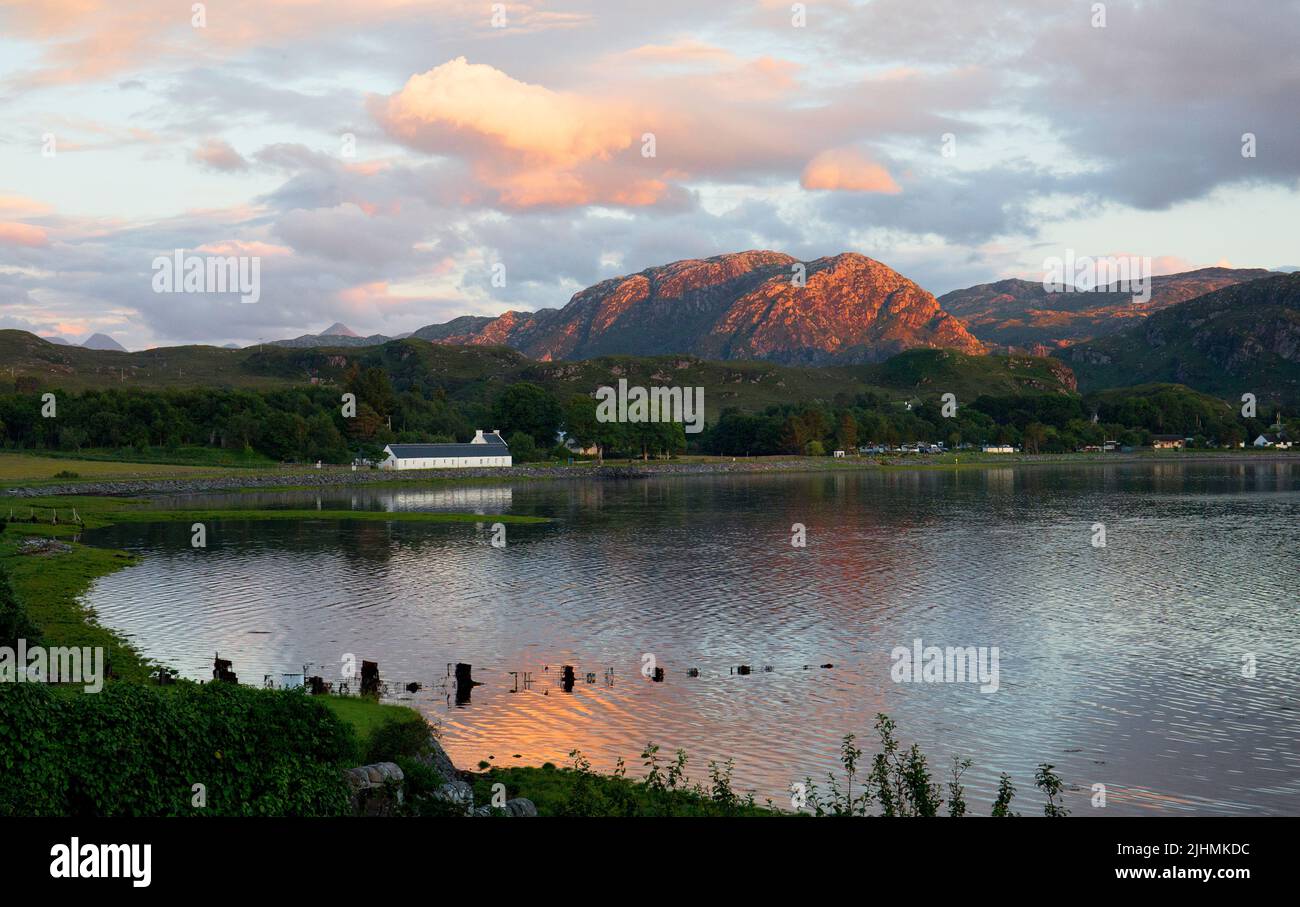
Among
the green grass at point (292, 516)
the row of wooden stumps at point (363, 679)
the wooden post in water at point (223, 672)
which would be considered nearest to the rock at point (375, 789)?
the row of wooden stumps at point (363, 679)

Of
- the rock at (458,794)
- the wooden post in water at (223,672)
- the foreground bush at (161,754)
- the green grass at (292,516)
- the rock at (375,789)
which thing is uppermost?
the foreground bush at (161,754)

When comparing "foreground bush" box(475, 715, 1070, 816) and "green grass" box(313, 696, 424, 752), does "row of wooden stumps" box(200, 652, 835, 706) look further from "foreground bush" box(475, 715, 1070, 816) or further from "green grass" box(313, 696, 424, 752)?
"foreground bush" box(475, 715, 1070, 816)

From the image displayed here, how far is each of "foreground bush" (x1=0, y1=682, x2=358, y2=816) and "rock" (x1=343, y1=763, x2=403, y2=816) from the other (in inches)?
52.9

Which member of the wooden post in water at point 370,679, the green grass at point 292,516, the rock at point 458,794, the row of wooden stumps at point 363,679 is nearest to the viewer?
the rock at point 458,794

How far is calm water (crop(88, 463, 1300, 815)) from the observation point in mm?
35500

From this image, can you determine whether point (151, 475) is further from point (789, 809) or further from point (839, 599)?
point (789, 809)

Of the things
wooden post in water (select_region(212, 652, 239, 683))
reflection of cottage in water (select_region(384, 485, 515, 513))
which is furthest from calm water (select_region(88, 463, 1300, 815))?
reflection of cottage in water (select_region(384, 485, 515, 513))

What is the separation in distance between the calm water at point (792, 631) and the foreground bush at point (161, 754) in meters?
12.0

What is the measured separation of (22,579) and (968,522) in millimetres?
94743

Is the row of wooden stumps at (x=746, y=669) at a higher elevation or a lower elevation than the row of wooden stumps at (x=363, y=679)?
lower

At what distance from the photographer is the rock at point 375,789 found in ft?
79.8

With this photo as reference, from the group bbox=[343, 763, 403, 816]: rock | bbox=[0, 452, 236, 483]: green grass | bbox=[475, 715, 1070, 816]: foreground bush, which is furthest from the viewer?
bbox=[0, 452, 236, 483]: green grass

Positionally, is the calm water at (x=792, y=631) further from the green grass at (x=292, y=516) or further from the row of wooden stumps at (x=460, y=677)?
the green grass at (x=292, y=516)

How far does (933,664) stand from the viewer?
48.5 m
